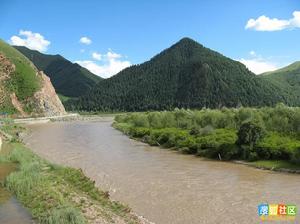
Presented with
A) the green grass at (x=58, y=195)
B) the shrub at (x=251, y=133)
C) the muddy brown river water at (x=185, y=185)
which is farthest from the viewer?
the shrub at (x=251, y=133)

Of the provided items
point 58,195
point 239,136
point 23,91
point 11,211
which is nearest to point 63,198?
point 58,195

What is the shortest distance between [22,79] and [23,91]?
22.4 ft

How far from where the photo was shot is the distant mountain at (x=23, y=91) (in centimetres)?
16625

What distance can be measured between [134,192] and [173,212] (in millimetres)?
6027

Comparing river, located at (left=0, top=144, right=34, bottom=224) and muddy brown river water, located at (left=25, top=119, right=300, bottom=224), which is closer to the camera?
river, located at (left=0, top=144, right=34, bottom=224)

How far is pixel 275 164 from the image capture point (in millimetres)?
40281

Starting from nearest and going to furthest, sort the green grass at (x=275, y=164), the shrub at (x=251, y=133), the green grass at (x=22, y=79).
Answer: the green grass at (x=275, y=164)
the shrub at (x=251, y=133)
the green grass at (x=22, y=79)

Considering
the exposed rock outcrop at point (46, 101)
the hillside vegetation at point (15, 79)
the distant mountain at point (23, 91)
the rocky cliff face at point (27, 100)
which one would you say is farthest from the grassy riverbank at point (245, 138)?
the hillside vegetation at point (15, 79)

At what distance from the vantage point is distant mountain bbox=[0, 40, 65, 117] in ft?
545

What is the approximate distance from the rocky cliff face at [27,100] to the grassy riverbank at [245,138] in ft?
339

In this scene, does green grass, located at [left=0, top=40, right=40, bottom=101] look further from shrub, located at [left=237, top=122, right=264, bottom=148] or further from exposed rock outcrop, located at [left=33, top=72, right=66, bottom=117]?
shrub, located at [left=237, top=122, right=264, bottom=148]

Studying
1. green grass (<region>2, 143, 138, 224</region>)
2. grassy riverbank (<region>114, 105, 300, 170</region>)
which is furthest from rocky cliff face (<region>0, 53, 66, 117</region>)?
green grass (<region>2, 143, 138, 224</region>)

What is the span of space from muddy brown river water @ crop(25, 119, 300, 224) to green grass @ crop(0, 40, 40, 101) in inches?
5131

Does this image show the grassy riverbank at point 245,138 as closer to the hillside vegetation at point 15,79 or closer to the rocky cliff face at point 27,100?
the rocky cliff face at point 27,100
